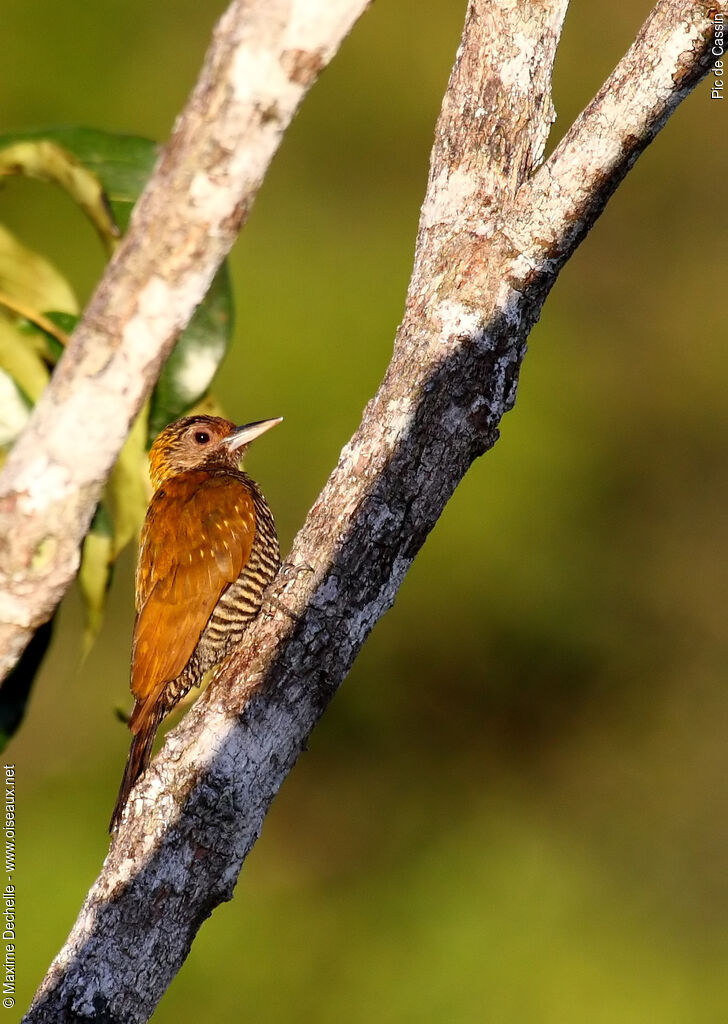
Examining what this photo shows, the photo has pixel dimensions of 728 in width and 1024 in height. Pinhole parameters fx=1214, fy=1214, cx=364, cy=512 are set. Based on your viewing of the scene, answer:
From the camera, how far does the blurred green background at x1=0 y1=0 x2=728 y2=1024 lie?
7.37 metres

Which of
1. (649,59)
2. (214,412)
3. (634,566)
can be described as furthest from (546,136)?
(634,566)

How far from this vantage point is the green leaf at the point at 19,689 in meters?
3.02

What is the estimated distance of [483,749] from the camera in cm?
857

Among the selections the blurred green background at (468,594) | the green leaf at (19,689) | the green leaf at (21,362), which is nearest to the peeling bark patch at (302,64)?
the green leaf at (21,362)

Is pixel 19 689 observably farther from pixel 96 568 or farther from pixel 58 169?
pixel 58 169

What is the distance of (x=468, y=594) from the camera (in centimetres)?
818

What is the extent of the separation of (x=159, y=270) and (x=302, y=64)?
0.42m

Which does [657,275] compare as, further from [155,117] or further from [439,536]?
[155,117]

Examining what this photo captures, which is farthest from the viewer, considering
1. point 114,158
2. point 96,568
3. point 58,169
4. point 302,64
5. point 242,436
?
point 242,436

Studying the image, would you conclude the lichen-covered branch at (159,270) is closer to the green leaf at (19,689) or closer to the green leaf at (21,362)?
the green leaf at (21,362)

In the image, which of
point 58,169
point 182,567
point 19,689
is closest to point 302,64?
point 58,169

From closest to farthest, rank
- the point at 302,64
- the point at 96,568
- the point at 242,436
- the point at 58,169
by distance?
the point at 302,64
the point at 58,169
the point at 96,568
the point at 242,436

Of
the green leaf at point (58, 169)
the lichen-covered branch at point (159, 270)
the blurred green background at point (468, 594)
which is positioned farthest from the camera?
the blurred green background at point (468, 594)

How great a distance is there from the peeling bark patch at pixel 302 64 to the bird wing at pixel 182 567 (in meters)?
2.00
